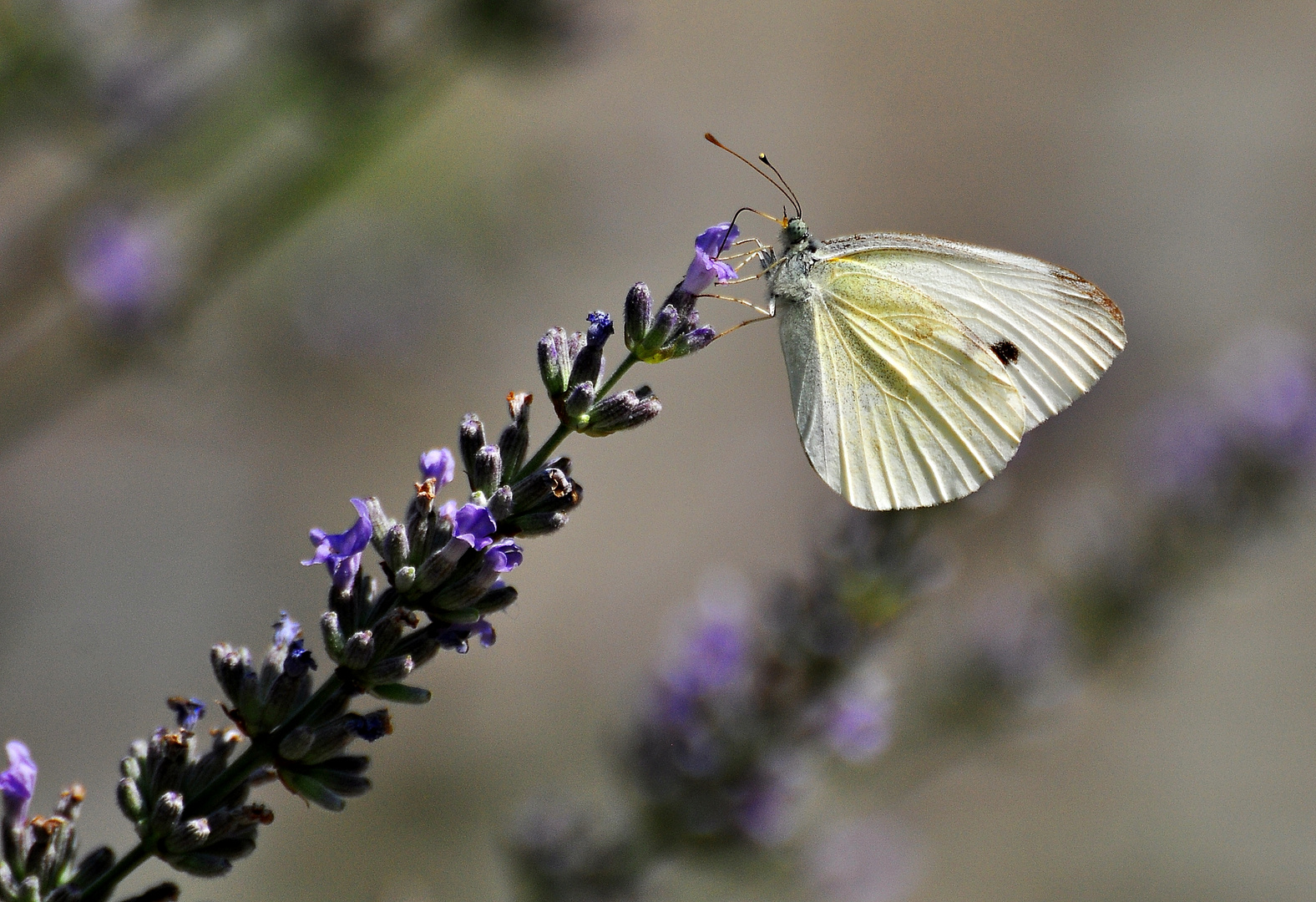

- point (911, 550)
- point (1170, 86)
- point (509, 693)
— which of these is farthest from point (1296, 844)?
point (1170, 86)

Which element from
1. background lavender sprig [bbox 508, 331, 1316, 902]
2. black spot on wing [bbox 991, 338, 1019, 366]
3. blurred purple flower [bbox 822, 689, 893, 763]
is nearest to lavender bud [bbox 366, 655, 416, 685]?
background lavender sprig [bbox 508, 331, 1316, 902]

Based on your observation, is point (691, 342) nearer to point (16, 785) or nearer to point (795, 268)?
point (795, 268)

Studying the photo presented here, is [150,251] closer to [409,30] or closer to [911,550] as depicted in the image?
[409,30]

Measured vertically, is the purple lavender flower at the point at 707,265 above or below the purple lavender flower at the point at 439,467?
above

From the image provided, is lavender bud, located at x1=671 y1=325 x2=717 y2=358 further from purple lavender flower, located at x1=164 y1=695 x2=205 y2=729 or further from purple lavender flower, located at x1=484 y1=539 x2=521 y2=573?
purple lavender flower, located at x1=164 y1=695 x2=205 y2=729

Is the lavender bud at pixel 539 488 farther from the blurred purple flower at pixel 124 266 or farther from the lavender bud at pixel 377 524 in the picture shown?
the blurred purple flower at pixel 124 266

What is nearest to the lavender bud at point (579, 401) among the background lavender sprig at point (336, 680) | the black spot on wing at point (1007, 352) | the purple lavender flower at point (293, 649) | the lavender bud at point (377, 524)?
the background lavender sprig at point (336, 680)
